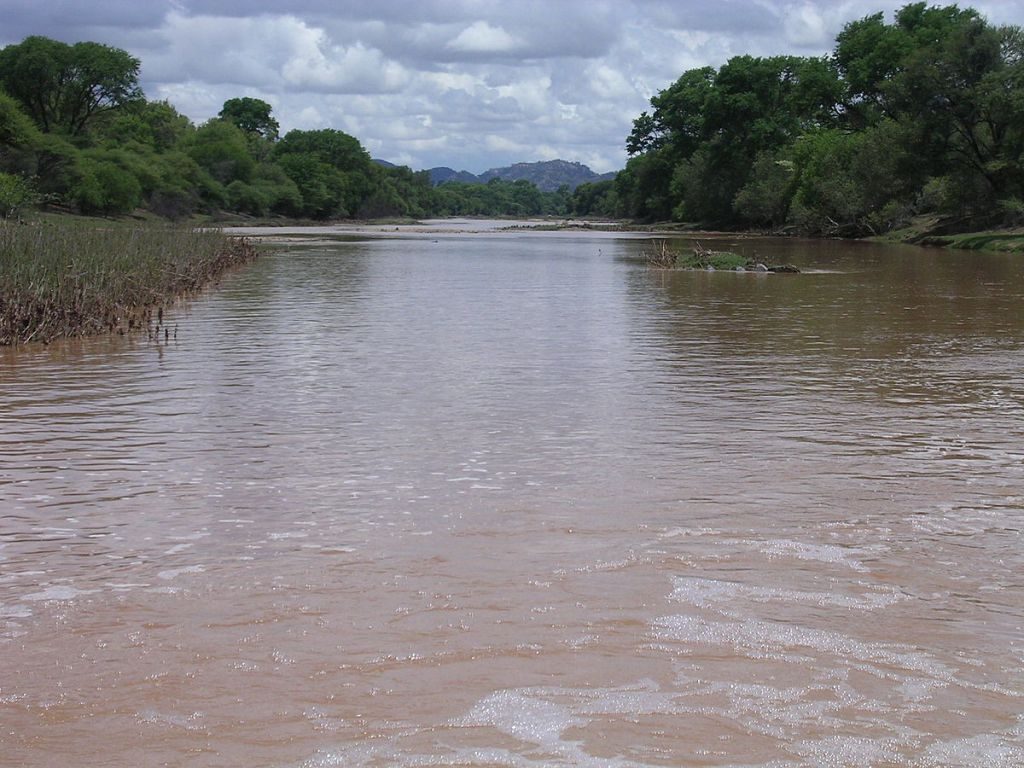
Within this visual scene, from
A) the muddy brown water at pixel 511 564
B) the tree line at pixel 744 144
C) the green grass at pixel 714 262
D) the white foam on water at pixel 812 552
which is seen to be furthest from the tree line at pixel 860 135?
the white foam on water at pixel 812 552

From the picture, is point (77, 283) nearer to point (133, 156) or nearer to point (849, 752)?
point (849, 752)

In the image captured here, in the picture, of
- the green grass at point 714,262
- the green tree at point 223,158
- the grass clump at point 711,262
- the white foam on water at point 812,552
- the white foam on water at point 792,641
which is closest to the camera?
the white foam on water at point 792,641

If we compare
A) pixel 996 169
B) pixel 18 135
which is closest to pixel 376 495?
pixel 996 169

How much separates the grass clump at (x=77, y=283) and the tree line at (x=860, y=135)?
3788cm

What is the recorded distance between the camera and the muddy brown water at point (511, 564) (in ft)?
16.0

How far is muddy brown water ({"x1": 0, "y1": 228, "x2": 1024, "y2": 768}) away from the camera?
193 inches

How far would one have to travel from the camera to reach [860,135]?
70125 mm

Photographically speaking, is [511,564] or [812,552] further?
[812,552]

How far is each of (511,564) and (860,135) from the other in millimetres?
68589

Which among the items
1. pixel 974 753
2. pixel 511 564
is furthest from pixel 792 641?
pixel 511 564

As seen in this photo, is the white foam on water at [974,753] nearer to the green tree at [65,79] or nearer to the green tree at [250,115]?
the green tree at [65,79]

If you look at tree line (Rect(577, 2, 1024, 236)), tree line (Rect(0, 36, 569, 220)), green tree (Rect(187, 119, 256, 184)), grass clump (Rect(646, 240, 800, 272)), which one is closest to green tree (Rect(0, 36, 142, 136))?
tree line (Rect(0, 36, 569, 220))

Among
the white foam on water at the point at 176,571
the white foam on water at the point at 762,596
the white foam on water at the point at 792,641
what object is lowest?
the white foam on water at the point at 792,641

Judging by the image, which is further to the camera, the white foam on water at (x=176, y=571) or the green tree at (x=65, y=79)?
the green tree at (x=65, y=79)
